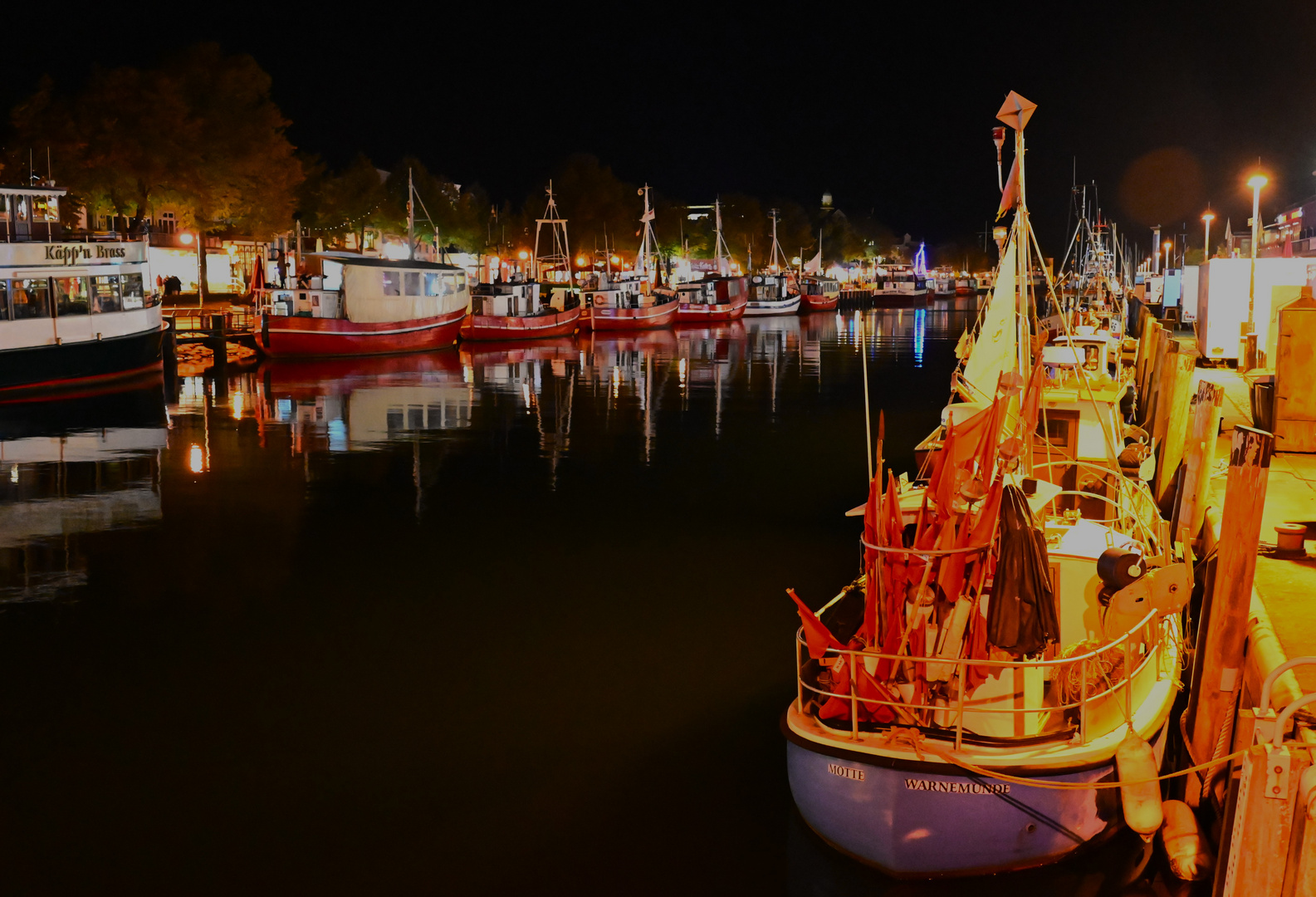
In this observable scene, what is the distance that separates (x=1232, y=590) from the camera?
809cm

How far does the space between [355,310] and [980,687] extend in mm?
41820

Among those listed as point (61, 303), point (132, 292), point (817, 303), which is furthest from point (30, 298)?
point (817, 303)

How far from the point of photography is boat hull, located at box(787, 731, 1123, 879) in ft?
25.0

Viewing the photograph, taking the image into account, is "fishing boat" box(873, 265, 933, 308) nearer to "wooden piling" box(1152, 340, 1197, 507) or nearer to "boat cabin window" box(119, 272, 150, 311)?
"boat cabin window" box(119, 272, 150, 311)

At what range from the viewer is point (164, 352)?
42406 mm

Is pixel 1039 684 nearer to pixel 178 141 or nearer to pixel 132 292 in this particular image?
pixel 132 292

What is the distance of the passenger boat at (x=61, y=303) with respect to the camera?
107 feet

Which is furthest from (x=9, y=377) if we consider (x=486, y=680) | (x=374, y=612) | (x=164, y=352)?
(x=486, y=680)

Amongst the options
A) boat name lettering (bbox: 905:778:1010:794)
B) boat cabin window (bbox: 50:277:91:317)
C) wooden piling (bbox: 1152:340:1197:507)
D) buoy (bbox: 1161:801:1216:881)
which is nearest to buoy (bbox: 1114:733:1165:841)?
buoy (bbox: 1161:801:1216:881)

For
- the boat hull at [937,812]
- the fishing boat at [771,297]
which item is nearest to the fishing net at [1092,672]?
the boat hull at [937,812]

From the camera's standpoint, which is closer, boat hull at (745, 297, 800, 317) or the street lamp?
the street lamp

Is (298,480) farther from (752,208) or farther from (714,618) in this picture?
(752,208)

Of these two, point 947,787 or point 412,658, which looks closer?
point 947,787

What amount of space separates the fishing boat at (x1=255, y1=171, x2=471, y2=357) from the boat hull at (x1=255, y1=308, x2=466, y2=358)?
0.03 metres
